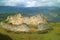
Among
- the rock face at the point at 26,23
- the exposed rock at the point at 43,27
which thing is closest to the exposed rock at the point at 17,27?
the rock face at the point at 26,23

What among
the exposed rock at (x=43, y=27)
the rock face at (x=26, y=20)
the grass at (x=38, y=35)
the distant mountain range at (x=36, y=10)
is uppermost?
the distant mountain range at (x=36, y=10)

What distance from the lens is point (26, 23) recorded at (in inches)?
108

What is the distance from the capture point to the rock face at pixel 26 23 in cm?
275

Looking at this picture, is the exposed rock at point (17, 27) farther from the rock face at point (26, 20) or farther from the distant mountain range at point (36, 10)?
the distant mountain range at point (36, 10)

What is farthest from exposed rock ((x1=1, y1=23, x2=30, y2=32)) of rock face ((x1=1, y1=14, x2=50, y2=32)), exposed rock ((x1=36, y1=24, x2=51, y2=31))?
exposed rock ((x1=36, y1=24, x2=51, y2=31))

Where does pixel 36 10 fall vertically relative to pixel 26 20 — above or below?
above

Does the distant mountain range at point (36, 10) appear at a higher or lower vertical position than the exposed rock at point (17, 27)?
higher

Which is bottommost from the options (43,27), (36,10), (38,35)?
(38,35)

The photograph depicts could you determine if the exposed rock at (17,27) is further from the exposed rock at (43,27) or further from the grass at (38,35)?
the exposed rock at (43,27)

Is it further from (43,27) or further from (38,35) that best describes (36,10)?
(38,35)

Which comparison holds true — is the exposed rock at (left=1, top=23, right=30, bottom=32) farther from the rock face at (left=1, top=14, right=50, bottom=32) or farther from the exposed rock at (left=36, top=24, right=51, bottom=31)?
the exposed rock at (left=36, top=24, right=51, bottom=31)

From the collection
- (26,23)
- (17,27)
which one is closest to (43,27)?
(26,23)

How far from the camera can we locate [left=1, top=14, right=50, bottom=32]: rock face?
2746mm

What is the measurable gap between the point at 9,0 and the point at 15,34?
570mm
